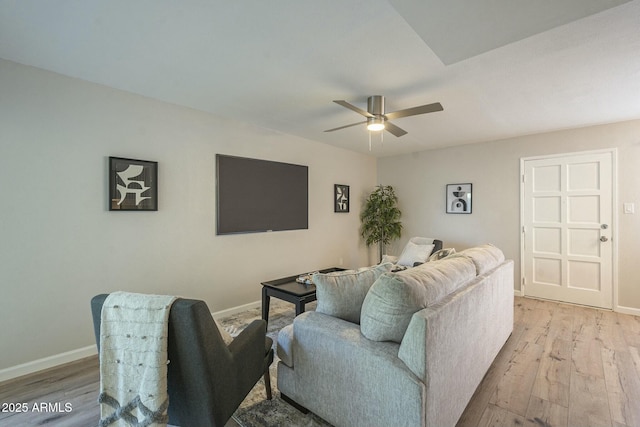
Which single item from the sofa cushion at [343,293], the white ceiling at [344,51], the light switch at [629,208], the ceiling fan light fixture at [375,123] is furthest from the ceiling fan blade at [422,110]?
the light switch at [629,208]

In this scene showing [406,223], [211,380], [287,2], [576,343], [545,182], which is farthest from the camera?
[406,223]

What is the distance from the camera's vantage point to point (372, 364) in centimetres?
141

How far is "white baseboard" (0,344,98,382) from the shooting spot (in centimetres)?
218

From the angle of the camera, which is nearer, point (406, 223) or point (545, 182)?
point (545, 182)

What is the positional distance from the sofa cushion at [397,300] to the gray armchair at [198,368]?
72 centimetres

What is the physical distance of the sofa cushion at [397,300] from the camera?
4.69 feet

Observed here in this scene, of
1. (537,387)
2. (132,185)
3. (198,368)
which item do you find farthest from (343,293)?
(132,185)

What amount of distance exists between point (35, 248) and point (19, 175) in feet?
1.93

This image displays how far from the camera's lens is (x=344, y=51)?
2.03 meters

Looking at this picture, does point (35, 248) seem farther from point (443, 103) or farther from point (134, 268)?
point (443, 103)

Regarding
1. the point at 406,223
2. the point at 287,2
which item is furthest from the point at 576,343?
the point at 287,2

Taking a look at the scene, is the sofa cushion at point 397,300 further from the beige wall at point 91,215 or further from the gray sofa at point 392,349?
the beige wall at point 91,215

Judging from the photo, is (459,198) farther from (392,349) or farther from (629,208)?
(392,349)

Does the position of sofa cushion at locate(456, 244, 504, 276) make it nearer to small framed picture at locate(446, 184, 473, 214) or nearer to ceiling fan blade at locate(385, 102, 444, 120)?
ceiling fan blade at locate(385, 102, 444, 120)
